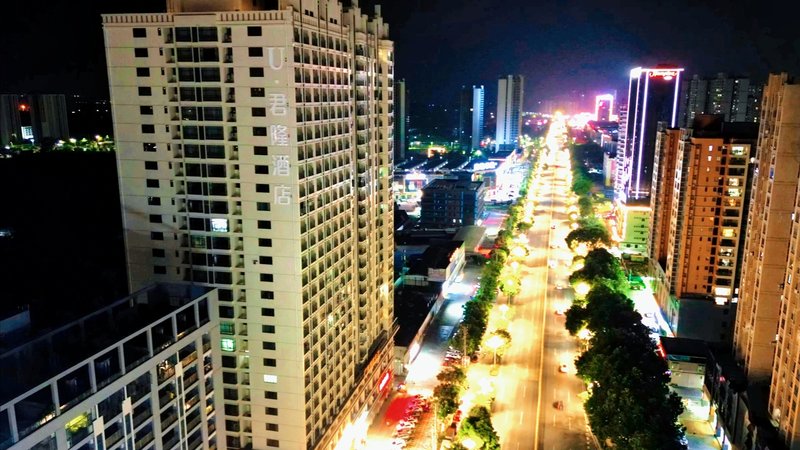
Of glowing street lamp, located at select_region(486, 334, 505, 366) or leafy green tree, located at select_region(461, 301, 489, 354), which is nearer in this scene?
leafy green tree, located at select_region(461, 301, 489, 354)

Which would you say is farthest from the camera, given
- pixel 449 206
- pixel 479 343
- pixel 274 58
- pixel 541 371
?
pixel 449 206

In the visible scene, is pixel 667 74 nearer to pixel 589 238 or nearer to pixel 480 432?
pixel 589 238

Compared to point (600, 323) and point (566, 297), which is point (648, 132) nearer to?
point (566, 297)

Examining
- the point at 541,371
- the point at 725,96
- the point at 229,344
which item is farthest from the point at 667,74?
the point at 229,344

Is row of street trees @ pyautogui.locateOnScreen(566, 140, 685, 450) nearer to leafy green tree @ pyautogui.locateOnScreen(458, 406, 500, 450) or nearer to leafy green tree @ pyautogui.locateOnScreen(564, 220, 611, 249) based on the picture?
leafy green tree @ pyautogui.locateOnScreen(458, 406, 500, 450)

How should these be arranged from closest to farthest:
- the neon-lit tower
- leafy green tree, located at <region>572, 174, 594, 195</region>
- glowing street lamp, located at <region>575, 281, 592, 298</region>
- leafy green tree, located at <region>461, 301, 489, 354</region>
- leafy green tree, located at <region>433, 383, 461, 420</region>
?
leafy green tree, located at <region>433, 383, 461, 420</region> < leafy green tree, located at <region>461, 301, 489, 354</region> < glowing street lamp, located at <region>575, 281, 592, 298</region> < the neon-lit tower < leafy green tree, located at <region>572, 174, 594, 195</region>

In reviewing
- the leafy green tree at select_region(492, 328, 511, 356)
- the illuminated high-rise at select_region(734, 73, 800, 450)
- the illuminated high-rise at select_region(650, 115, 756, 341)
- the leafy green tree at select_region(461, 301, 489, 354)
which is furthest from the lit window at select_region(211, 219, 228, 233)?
the illuminated high-rise at select_region(650, 115, 756, 341)
